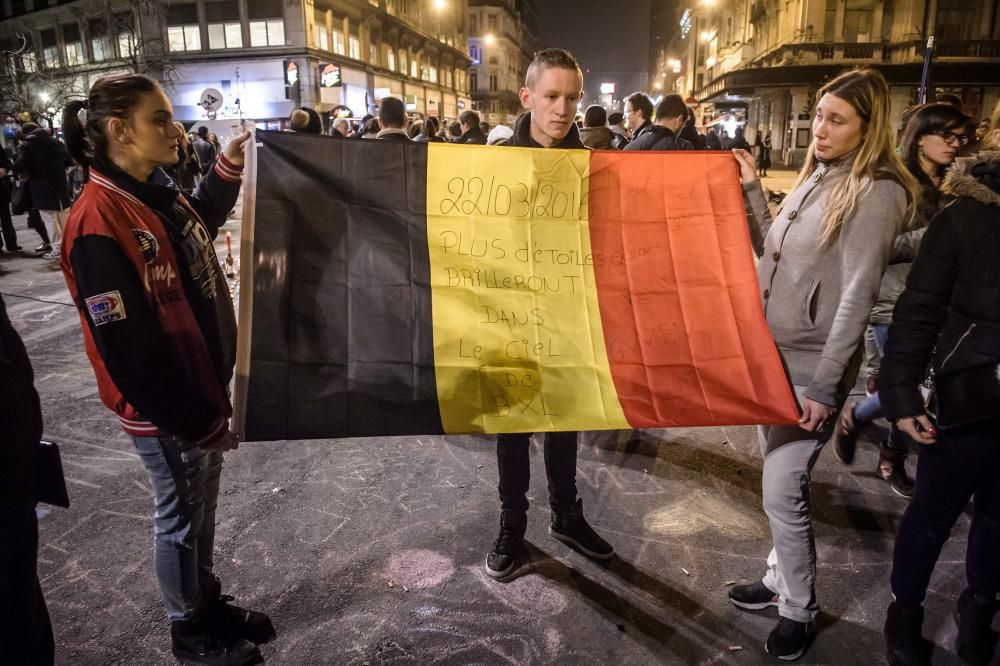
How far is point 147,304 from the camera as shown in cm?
215

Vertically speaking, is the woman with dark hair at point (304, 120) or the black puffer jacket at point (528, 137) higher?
the woman with dark hair at point (304, 120)

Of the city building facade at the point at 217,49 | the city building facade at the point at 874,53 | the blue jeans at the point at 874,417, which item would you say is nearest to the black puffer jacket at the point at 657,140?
the blue jeans at the point at 874,417

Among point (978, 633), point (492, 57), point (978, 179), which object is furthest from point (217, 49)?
point (492, 57)

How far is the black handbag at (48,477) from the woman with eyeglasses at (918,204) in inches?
164

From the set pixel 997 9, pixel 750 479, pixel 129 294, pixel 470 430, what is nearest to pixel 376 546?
pixel 470 430

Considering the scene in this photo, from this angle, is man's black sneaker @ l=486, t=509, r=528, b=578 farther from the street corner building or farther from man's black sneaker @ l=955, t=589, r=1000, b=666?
man's black sneaker @ l=955, t=589, r=1000, b=666

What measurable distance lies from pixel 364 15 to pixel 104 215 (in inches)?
1865

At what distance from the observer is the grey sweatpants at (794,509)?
2605 millimetres

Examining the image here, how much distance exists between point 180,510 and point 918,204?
4.36m

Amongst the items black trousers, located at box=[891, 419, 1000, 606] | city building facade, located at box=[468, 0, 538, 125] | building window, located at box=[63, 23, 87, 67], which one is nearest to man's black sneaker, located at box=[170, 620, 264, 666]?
black trousers, located at box=[891, 419, 1000, 606]

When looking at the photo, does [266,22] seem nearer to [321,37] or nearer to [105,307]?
[321,37]

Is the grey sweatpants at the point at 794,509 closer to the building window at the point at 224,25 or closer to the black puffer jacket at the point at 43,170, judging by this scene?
the black puffer jacket at the point at 43,170

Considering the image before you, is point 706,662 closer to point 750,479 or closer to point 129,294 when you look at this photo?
point 750,479

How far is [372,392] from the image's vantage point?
2.61 m
